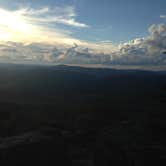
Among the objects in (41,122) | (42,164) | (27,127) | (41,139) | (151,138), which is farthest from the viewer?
(41,122)

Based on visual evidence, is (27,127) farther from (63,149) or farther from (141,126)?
(141,126)

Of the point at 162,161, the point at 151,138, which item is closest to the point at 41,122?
the point at 151,138

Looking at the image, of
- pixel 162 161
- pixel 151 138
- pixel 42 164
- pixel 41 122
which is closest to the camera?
pixel 42 164

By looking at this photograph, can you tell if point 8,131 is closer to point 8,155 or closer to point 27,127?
point 27,127

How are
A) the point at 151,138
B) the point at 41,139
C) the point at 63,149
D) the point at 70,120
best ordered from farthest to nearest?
1. the point at 70,120
2. the point at 151,138
3. the point at 41,139
4. the point at 63,149

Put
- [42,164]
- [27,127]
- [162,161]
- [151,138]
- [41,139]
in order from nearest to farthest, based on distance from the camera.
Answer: [42,164]
[162,161]
[41,139]
[151,138]
[27,127]

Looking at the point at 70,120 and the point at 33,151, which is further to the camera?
the point at 70,120

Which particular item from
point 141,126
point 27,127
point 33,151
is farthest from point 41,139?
point 141,126

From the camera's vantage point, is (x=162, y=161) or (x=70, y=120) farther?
(x=70, y=120)
